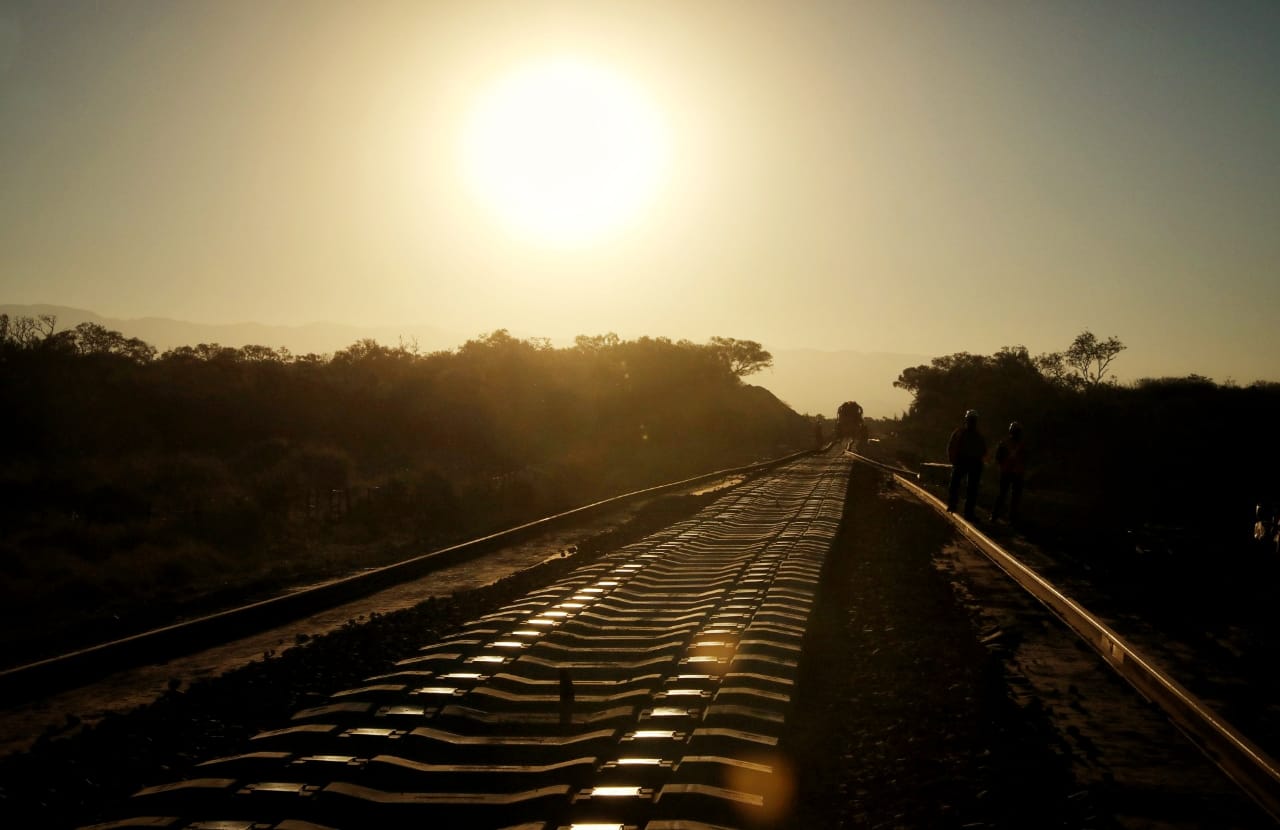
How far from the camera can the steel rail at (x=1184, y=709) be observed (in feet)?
15.4

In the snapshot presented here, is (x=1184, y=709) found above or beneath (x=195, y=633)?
above

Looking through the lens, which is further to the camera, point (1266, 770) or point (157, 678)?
point (157, 678)

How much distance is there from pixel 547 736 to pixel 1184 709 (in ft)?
12.6

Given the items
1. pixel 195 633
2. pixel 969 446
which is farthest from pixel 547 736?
pixel 969 446

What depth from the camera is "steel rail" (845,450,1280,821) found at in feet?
15.4

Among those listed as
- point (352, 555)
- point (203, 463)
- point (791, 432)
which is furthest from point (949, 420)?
point (352, 555)

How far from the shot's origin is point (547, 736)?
552cm

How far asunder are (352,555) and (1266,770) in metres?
14.1

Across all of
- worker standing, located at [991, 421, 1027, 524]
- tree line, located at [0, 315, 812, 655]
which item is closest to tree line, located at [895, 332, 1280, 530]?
worker standing, located at [991, 421, 1027, 524]

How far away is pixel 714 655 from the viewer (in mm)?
7113

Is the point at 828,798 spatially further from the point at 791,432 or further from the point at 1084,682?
the point at 791,432

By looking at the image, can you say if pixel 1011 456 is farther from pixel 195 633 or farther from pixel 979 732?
pixel 195 633

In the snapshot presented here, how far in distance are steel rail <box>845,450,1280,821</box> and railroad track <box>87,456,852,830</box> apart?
2.24 m

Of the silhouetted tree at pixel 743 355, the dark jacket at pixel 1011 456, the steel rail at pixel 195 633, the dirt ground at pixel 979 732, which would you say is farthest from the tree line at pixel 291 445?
the silhouetted tree at pixel 743 355
